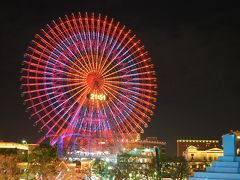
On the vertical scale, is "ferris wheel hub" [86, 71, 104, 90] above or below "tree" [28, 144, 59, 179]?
above

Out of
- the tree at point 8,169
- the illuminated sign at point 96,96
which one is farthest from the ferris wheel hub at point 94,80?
the tree at point 8,169

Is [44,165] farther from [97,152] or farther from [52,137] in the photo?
[97,152]

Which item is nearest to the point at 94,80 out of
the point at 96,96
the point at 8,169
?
the point at 96,96

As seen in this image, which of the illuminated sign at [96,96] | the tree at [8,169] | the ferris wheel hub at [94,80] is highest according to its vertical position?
the ferris wheel hub at [94,80]

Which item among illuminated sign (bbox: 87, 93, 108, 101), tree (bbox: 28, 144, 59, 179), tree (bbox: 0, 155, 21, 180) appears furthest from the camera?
illuminated sign (bbox: 87, 93, 108, 101)

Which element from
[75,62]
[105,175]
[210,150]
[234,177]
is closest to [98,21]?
[75,62]

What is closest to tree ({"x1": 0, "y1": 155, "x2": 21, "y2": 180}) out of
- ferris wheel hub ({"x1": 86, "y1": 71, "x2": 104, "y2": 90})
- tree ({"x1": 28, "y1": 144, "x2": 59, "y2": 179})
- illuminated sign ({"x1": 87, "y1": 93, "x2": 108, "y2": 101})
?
tree ({"x1": 28, "y1": 144, "x2": 59, "y2": 179})

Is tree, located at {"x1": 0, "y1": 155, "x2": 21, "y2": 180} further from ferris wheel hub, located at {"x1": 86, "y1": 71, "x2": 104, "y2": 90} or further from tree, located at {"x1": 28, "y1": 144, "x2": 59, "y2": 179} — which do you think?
ferris wheel hub, located at {"x1": 86, "y1": 71, "x2": 104, "y2": 90}

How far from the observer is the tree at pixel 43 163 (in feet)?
173

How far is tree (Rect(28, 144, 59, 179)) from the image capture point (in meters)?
52.8

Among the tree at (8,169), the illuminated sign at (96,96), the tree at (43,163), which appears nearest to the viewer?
the tree at (8,169)

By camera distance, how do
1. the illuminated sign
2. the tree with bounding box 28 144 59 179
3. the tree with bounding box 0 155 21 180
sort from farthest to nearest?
the illuminated sign, the tree with bounding box 28 144 59 179, the tree with bounding box 0 155 21 180

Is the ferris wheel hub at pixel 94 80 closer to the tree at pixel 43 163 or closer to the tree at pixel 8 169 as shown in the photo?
the tree at pixel 43 163

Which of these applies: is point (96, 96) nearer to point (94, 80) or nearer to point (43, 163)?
point (94, 80)
